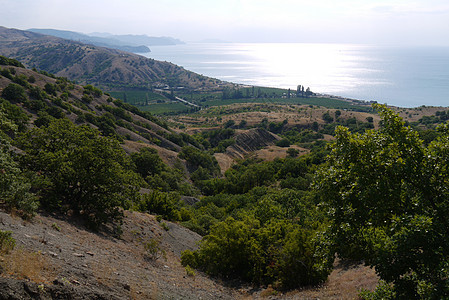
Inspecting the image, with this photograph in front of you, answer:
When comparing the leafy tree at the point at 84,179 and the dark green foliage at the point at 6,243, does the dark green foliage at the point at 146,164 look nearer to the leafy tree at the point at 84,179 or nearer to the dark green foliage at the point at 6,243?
the leafy tree at the point at 84,179

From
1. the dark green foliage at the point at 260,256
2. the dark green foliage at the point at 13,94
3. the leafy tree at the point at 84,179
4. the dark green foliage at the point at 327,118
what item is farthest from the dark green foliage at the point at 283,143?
the leafy tree at the point at 84,179

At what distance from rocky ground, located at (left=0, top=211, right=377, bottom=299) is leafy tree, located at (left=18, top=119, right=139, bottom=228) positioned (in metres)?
1.72

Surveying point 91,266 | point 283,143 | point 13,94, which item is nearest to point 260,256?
point 91,266

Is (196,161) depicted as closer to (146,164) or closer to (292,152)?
(146,164)

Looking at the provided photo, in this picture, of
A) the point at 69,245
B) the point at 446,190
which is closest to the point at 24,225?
the point at 69,245

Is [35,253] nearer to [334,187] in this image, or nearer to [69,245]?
[69,245]

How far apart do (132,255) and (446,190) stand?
17.1m

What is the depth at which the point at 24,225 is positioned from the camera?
49.4ft

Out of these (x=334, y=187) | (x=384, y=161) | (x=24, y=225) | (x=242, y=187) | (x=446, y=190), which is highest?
(x=384, y=161)

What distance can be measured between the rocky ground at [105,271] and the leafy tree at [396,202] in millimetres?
5408

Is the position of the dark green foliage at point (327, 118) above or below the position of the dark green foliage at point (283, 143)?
above

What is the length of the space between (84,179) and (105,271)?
324 inches

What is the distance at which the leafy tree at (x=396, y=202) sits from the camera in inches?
387

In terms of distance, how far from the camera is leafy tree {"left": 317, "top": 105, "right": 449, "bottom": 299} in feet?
32.2
